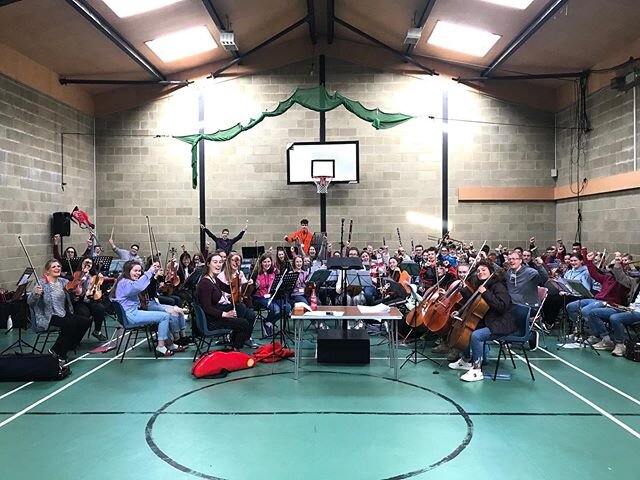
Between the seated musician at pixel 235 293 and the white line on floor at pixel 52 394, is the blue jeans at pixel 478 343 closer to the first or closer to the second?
the seated musician at pixel 235 293

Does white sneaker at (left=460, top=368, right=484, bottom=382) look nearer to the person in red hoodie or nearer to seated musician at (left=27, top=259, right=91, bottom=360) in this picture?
the person in red hoodie

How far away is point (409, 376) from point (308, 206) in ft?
27.7

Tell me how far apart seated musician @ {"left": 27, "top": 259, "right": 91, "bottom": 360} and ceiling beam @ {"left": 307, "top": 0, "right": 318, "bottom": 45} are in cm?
818

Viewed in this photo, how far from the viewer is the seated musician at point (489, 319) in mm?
5695

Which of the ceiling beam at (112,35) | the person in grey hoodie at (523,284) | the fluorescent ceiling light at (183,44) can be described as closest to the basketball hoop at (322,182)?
the fluorescent ceiling light at (183,44)

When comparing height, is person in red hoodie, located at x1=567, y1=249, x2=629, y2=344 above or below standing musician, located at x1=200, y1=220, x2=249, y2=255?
below

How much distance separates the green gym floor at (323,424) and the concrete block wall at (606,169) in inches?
194

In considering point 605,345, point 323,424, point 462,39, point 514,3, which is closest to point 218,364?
point 323,424

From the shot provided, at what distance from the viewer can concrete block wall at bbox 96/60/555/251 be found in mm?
13656

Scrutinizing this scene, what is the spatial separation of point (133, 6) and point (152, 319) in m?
6.35

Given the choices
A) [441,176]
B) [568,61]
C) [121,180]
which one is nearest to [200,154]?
[121,180]

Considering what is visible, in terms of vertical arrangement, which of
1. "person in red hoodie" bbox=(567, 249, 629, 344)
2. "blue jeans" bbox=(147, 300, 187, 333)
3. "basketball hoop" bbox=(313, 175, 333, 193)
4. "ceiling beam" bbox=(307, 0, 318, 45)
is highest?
"ceiling beam" bbox=(307, 0, 318, 45)

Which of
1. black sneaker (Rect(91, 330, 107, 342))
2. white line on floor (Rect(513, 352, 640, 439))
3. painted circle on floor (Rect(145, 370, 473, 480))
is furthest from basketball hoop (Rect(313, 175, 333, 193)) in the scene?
painted circle on floor (Rect(145, 370, 473, 480))

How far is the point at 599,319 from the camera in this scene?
7188 mm
